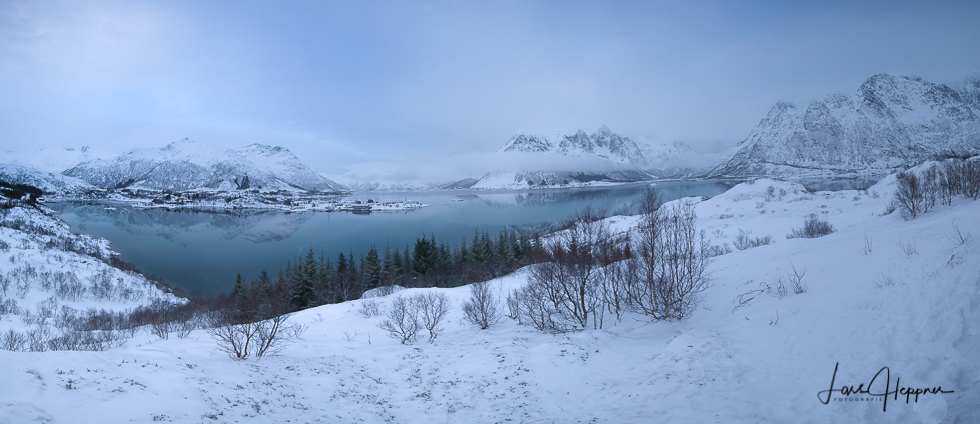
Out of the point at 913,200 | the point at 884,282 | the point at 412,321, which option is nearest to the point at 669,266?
the point at 884,282

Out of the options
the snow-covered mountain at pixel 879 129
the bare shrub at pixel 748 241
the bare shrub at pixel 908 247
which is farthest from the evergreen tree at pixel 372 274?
the snow-covered mountain at pixel 879 129

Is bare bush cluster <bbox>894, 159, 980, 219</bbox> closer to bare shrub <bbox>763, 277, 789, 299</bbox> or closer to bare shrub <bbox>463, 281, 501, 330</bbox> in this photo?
bare shrub <bbox>763, 277, 789, 299</bbox>

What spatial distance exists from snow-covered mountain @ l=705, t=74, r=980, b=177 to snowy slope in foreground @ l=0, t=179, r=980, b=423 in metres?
168

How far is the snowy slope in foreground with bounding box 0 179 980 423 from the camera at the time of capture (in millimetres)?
4926

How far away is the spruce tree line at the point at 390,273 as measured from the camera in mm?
35812

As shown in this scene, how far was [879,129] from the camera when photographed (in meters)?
154

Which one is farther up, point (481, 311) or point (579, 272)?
point (579, 272)

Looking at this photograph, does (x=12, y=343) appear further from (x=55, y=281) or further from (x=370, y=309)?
(x=55, y=281)

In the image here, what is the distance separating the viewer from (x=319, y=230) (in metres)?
88.0

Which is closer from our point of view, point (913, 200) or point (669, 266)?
point (669, 266)

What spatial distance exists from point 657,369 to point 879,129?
749 feet

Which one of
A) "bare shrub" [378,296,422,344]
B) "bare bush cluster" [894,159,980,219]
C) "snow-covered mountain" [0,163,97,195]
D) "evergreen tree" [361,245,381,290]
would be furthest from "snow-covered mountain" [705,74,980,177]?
"snow-covered mountain" [0,163,97,195]

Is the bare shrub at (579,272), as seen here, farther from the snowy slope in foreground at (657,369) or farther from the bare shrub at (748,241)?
the bare shrub at (748,241)

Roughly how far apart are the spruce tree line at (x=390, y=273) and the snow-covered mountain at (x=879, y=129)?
15926 centimetres
